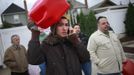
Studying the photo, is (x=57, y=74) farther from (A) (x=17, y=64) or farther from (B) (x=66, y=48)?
(A) (x=17, y=64)

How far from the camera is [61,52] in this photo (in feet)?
8.96

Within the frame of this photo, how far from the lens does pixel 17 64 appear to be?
577 centimetres

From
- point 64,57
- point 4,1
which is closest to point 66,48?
point 64,57

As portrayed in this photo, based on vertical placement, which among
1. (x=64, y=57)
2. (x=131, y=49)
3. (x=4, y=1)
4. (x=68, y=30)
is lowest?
(x=131, y=49)

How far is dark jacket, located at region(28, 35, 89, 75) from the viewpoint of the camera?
2682 mm

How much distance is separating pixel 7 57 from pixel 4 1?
1376cm

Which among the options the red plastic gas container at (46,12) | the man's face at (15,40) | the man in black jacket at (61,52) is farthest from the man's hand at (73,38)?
the man's face at (15,40)

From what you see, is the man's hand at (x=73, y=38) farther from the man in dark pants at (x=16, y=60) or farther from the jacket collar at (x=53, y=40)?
the man in dark pants at (x=16, y=60)

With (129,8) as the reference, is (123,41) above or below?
below

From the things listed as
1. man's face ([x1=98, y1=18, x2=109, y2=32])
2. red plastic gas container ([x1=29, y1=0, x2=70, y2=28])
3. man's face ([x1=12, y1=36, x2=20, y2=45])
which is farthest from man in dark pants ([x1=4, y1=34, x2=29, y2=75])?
red plastic gas container ([x1=29, y1=0, x2=70, y2=28])

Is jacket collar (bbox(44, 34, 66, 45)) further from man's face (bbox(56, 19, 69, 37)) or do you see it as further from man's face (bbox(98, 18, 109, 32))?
man's face (bbox(98, 18, 109, 32))

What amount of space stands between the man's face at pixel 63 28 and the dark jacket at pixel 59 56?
0.06 metres

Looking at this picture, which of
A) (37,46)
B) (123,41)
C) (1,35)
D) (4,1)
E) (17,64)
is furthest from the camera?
(4,1)

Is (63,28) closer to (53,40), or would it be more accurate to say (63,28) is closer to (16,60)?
(53,40)
